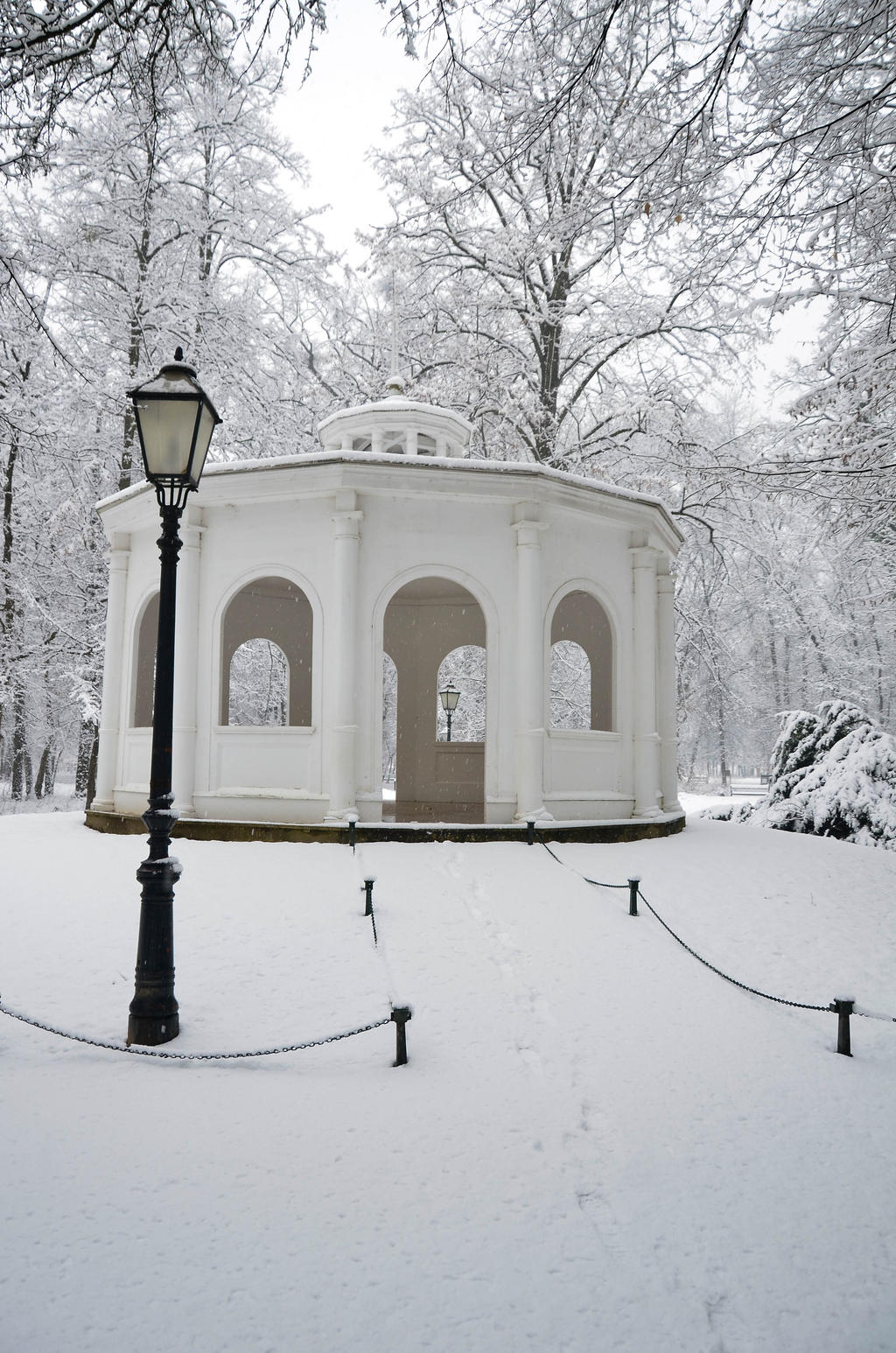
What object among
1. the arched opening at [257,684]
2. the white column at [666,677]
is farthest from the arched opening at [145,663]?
the arched opening at [257,684]

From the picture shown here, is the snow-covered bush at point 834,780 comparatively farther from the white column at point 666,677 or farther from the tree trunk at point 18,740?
the tree trunk at point 18,740

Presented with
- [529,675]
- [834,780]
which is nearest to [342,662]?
[529,675]

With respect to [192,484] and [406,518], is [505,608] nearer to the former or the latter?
Answer: [406,518]

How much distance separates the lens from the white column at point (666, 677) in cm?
1262

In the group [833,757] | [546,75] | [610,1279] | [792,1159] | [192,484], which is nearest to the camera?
[610,1279]

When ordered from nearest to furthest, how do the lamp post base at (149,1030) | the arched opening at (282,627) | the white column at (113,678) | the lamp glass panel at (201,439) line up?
the lamp post base at (149,1030) < the lamp glass panel at (201,439) < the white column at (113,678) < the arched opening at (282,627)

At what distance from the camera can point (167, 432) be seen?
187 inches

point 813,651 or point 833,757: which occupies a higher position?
point 813,651

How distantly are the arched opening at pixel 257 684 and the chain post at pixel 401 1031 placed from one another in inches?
954

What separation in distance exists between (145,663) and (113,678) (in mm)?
723

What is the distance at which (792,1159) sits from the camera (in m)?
3.50

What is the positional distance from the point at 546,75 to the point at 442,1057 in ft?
19.7

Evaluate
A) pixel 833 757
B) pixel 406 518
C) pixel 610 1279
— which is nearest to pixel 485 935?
pixel 610 1279

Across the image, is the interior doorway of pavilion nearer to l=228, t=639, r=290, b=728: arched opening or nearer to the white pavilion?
the white pavilion
